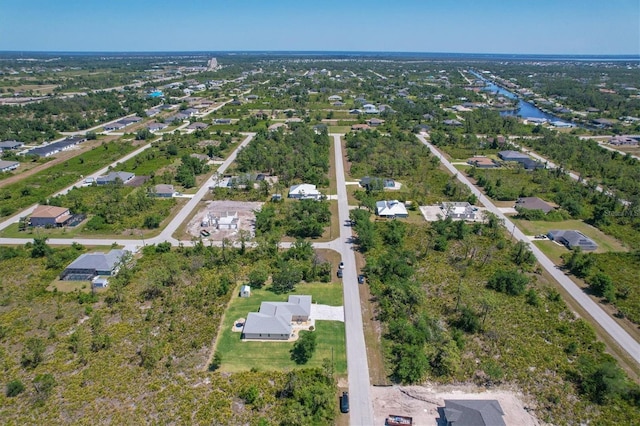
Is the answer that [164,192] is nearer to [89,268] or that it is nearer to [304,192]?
[304,192]

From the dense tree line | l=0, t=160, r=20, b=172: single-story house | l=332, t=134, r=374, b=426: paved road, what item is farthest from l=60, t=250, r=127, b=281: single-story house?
l=0, t=160, r=20, b=172: single-story house

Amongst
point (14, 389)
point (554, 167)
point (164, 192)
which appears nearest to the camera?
point (14, 389)

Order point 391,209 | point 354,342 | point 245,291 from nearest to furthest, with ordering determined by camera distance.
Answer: point 354,342
point 245,291
point 391,209

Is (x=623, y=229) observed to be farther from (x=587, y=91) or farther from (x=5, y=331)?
(x=587, y=91)

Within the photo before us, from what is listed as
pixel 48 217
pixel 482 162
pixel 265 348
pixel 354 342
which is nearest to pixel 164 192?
pixel 48 217

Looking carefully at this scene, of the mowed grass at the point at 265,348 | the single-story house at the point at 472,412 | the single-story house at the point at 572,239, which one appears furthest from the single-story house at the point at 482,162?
the single-story house at the point at 472,412

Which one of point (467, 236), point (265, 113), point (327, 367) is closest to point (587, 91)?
point (265, 113)
